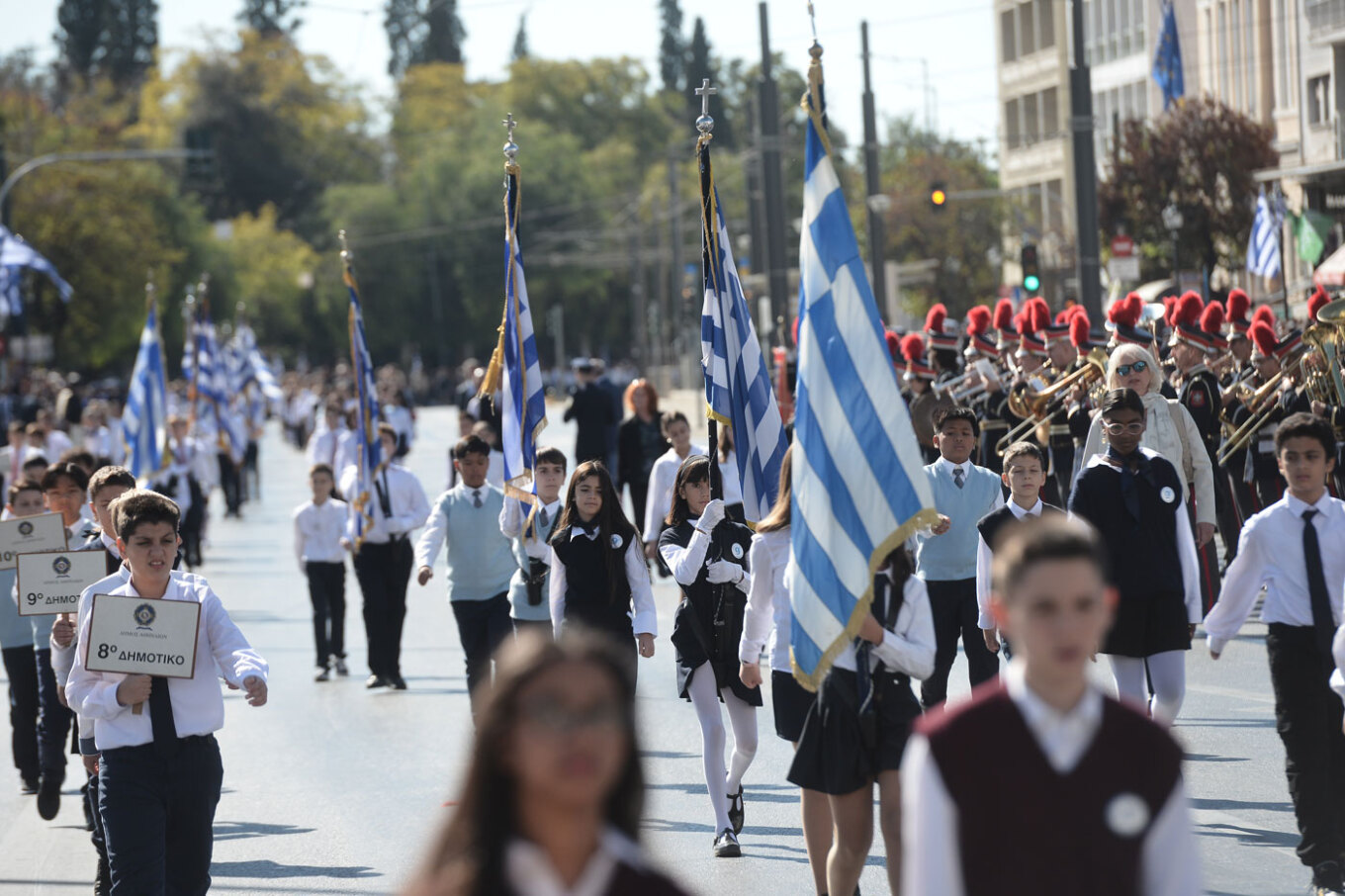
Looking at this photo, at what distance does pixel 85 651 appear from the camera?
6.57m

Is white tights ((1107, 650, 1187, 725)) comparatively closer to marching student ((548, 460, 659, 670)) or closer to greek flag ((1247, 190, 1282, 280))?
marching student ((548, 460, 659, 670))

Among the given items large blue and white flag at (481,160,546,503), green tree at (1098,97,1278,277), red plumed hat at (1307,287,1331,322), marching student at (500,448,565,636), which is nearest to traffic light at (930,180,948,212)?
green tree at (1098,97,1278,277)

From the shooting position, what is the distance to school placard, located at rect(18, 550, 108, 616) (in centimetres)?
841

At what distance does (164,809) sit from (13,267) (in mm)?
31732

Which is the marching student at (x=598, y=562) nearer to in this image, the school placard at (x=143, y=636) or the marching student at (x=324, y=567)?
the school placard at (x=143, y=636)

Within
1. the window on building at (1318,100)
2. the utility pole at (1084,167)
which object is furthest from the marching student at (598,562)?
the window on building at (1318,100)

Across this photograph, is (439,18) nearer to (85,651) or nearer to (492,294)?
(492,294)

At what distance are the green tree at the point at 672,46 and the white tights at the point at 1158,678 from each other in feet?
383

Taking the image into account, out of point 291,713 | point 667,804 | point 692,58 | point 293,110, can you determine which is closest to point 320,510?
point 291,713

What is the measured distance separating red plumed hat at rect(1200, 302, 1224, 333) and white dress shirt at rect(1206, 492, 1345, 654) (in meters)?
8.81

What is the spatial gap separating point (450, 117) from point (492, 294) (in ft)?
57.2

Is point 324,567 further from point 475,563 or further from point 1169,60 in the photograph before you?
point 1169,60

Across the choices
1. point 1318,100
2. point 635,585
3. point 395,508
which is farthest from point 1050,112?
point 635,585

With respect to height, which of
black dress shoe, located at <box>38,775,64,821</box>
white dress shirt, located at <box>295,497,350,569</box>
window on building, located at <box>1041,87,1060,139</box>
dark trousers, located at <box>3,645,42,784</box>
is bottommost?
black dress shoe, located at <box>38,775,64,821</box>
